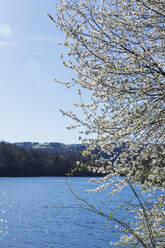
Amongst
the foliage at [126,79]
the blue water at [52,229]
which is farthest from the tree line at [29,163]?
the foliage at [126,79]

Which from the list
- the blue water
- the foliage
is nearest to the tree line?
the blue water

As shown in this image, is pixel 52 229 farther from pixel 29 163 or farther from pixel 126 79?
pixel 29 163

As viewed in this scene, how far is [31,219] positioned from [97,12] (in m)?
27.9

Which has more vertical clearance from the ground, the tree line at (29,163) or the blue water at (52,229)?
the tree line at (29,163)

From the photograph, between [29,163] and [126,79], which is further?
[29,163]

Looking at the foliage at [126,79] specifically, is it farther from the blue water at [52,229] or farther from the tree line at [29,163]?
the tree line at [29,163]

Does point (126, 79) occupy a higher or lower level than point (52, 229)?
higher

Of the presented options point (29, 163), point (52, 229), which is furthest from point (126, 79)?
point (29, 163)

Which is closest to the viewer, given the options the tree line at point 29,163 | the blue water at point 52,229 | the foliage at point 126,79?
the foliage at point 126,79

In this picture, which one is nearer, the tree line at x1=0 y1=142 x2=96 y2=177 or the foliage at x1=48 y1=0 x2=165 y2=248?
the foliage at x1=48 y1=0 x2=165 y2=248

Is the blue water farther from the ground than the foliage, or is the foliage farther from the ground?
the foliage

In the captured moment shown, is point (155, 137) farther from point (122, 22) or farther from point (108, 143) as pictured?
point (122, 22)

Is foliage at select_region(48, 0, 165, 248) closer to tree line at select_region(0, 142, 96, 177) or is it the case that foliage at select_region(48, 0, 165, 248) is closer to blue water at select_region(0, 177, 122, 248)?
blue water at select_region(0, 177, 122, 248)

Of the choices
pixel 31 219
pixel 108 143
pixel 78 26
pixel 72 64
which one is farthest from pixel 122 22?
pixel 31 219
